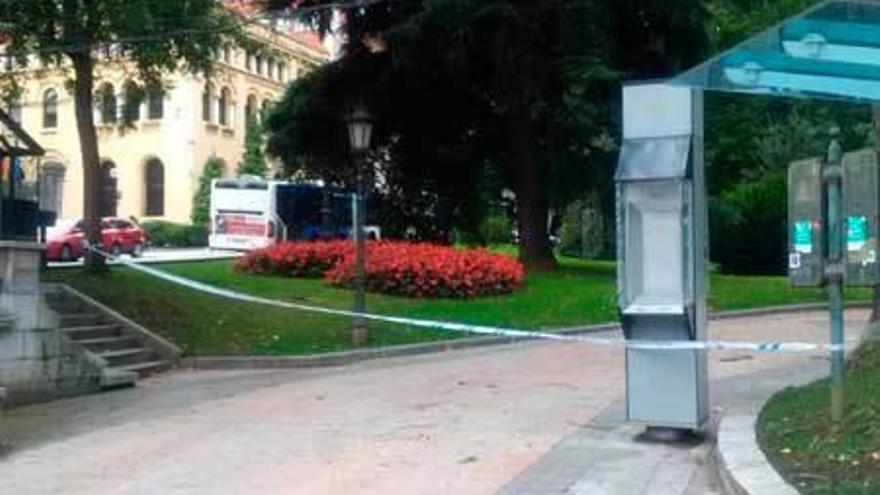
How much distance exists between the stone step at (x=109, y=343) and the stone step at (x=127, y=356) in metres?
0.09

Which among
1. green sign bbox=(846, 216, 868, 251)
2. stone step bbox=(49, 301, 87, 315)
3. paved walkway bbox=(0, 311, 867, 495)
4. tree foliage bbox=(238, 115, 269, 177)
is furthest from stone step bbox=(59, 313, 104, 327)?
tree foliage bbox=(238, 115, 269, 177)

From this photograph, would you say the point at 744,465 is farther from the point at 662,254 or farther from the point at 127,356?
the point at 127,356

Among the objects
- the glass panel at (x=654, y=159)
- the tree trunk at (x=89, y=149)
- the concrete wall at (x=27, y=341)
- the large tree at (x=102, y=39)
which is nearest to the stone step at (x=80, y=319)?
the concrete wall at (x=27, y=341)

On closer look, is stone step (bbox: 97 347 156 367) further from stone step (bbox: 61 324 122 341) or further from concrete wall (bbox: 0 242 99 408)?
concrete wall (bbox: 0 242 99 408)

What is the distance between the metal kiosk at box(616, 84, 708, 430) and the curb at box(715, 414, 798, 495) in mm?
569

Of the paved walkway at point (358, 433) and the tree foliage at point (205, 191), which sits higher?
the tree foliage at point (205, 191)

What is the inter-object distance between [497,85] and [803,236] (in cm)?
2355

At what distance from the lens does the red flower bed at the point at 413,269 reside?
2484 cm

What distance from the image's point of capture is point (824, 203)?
31.6 feet

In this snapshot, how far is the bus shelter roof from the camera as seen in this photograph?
8.20 meters

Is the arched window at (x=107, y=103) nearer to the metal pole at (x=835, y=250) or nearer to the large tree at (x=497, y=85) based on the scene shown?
the large tree at (x=497, y=85)

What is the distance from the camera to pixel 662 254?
1082 cm

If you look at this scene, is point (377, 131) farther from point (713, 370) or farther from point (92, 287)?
point (713, 370)

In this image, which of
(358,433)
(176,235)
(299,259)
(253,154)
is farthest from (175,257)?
(358,433)
